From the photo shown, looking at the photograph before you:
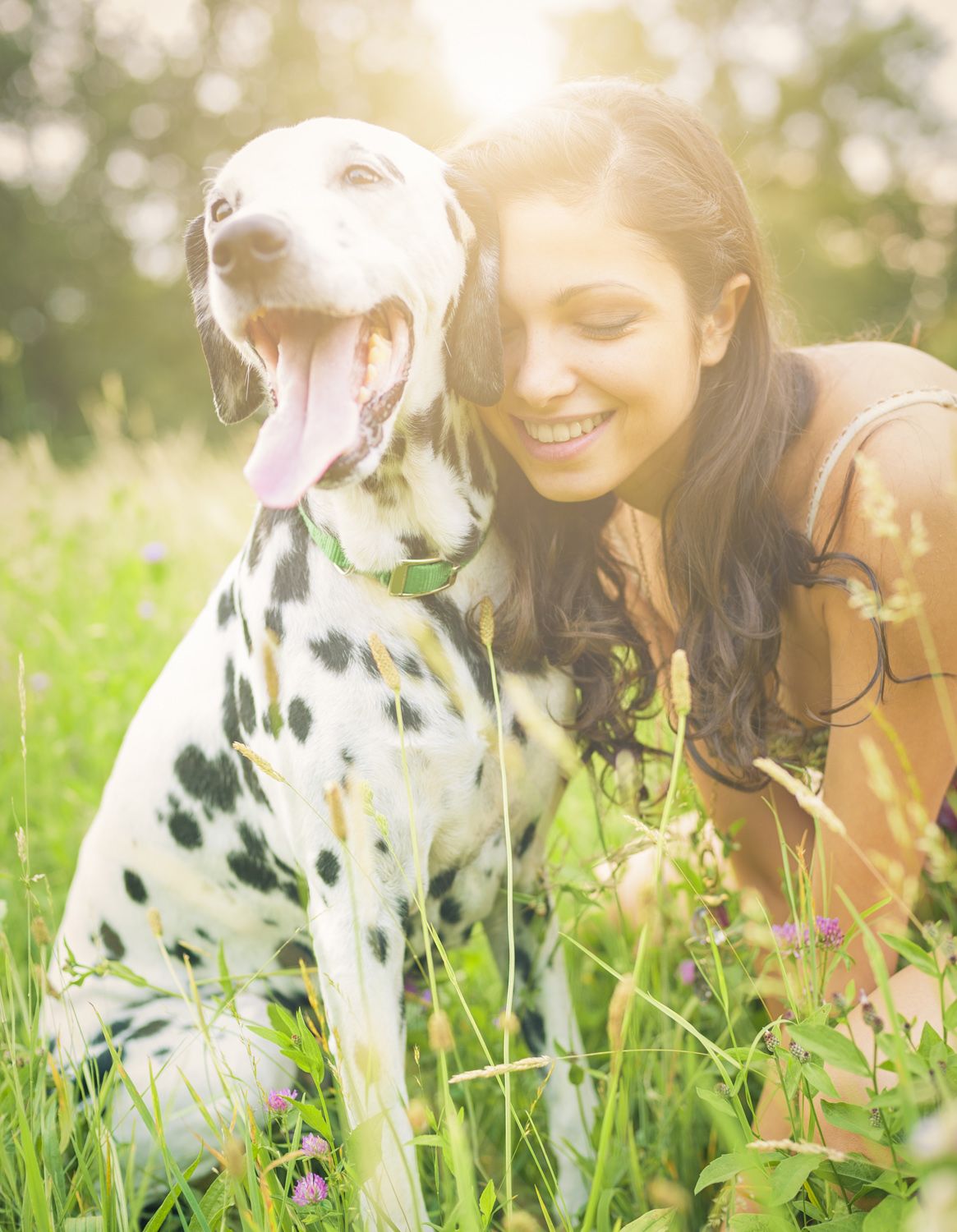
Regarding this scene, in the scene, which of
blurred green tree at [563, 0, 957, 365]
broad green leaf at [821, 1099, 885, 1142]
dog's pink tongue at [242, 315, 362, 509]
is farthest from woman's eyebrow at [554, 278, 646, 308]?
blurred green tree at [563, 0, 957, 365]

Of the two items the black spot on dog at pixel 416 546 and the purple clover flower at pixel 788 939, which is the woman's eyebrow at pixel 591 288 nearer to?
the black spot on dog at pixel 416 546

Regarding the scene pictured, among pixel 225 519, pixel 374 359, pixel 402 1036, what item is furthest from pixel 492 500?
pixel 225 519

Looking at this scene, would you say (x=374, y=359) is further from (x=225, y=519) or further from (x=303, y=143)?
(x=225, y=519)

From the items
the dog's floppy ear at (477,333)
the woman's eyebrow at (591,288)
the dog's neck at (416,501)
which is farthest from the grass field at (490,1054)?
the woman's eyebrow at (591,288)

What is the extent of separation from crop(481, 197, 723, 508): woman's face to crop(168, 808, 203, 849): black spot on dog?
1146mm

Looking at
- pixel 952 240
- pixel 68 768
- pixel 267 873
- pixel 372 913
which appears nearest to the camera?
pixel 372 913

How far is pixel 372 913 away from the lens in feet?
6.35

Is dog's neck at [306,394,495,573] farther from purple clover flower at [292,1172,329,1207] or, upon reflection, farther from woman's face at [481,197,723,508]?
purple clover flower at [292,1172,329,1207]

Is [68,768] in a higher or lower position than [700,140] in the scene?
lower

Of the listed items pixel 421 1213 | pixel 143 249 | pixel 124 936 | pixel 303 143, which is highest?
pixel 143 249

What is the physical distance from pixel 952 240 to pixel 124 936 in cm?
2579

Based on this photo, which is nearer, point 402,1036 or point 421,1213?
point 421,1213

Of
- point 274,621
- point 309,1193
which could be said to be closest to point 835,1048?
point 309,1193

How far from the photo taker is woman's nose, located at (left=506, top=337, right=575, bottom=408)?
2.11 metres
